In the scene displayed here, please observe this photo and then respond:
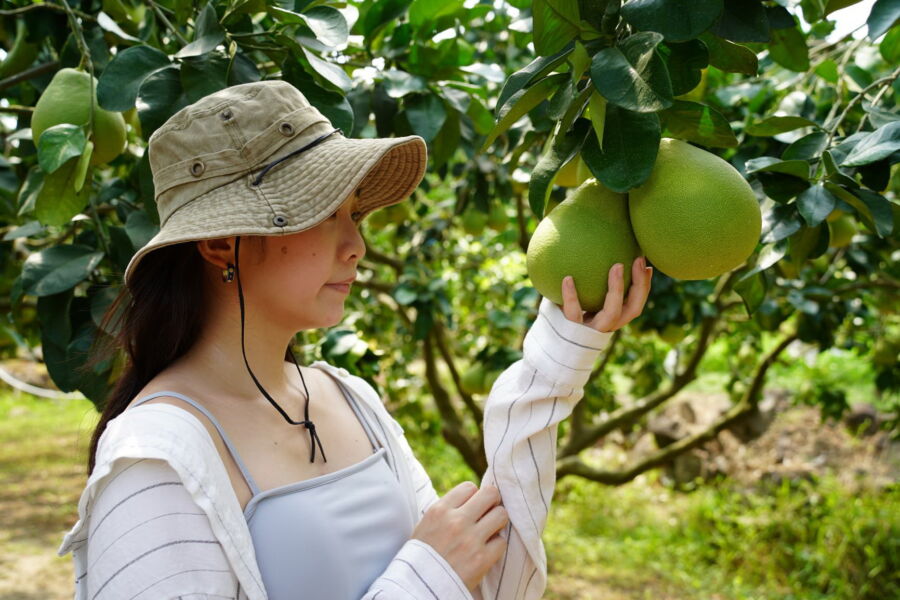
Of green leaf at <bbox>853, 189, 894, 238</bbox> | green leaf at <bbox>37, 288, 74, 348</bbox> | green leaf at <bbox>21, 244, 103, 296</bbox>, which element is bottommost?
green leaf at <bbox>37, 288, 74, 348</bbox>

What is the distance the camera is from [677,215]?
0.90 m

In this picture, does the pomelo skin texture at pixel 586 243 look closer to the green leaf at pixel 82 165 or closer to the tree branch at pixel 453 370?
the green leaf at pixel 82 165

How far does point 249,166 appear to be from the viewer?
1059 mm

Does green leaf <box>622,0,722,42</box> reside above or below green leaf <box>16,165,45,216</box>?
above

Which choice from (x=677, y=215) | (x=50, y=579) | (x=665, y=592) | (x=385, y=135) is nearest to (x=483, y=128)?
(x=385, y=135)

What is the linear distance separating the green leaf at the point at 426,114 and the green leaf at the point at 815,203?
0.68 metres

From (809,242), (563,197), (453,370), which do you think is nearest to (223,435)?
(809,242)

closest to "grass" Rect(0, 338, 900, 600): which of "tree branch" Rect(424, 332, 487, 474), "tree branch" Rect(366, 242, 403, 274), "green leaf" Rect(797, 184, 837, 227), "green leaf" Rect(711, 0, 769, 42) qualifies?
"tree branch" Rect(424, 332, 487, 474)

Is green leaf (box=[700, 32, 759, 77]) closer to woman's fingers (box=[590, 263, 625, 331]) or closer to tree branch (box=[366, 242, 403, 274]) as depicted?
woman's fingers (box=[590, 263, 625, 331])

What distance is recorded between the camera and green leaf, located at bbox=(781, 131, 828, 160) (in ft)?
3.96

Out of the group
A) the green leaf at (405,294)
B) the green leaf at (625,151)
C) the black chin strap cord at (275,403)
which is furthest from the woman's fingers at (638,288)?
the green leaf at (405,294)

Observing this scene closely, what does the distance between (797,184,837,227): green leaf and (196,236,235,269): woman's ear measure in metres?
0.79

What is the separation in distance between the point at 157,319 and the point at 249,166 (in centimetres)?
26

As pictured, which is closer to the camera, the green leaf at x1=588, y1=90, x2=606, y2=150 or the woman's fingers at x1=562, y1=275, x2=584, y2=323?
the green leaf at x1=588, y1=90, x2=606, y2=150
